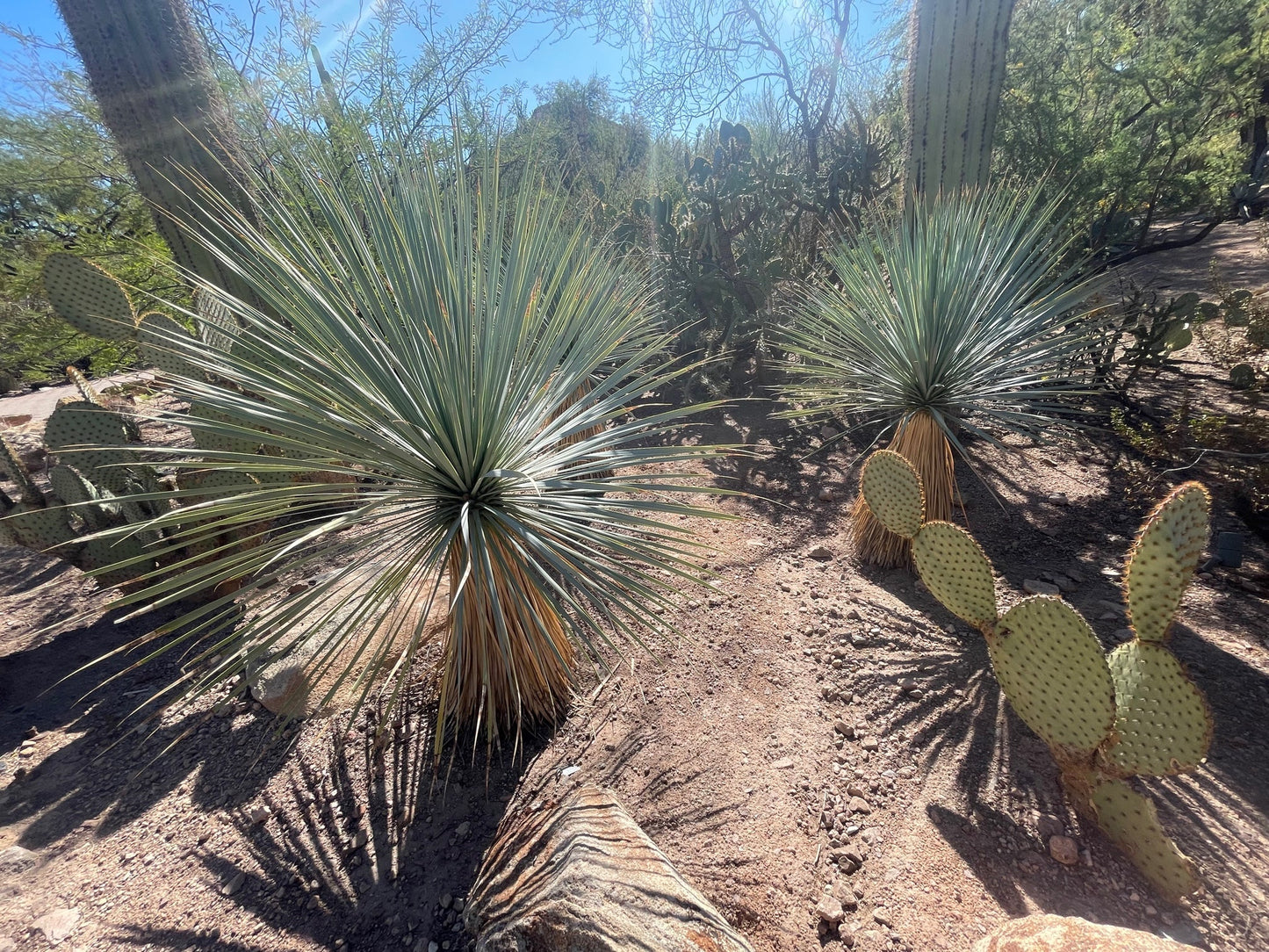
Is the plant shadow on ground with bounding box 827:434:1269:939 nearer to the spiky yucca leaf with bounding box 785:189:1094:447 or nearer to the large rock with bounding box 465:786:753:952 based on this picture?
the spiky yucca leaf with bounding box 785:189:1094:447

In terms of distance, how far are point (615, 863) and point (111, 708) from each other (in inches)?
90.6

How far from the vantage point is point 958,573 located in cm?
171

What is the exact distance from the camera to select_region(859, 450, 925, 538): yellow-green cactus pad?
6.66 ft

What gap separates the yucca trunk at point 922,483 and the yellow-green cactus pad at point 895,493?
30cm

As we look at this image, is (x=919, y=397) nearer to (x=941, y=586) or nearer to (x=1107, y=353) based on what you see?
(x=941, y=586)

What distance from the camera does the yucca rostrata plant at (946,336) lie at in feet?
7.45

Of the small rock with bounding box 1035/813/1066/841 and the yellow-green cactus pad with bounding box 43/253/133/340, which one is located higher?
the yellow-green cactus pad with bounding box 43/253/133/340

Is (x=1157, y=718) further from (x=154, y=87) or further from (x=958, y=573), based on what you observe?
(x=154, y=87)

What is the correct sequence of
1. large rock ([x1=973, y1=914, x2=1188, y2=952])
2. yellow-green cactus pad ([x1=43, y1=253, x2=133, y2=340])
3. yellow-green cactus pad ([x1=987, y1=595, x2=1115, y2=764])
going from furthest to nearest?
yellow-green cactus pad ([x1=43, y1=253, x2=133, y2=340]), yellow-green cactus pad ([x1=987, y1=595, x2=1115, y2=764]), large rock ([x1=973, y1=914, x2=1188, y2=952])

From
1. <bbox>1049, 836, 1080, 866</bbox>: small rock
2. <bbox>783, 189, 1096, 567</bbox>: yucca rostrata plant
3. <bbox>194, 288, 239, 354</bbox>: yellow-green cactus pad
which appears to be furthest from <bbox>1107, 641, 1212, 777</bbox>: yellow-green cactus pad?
<bbox>194, 288, 239, 354</bbox>: yellow-green cactus pad

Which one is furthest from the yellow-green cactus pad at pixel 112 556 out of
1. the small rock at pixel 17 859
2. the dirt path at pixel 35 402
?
the dirt path at pixel 35 402

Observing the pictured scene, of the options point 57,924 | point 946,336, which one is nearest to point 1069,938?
point 946,336

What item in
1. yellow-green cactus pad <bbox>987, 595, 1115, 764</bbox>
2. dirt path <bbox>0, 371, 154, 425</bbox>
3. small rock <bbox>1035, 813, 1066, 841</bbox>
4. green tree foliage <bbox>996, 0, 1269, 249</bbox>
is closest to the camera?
yellow-green cactus pad <bbox>987, 595, 1115, 764</bbox>

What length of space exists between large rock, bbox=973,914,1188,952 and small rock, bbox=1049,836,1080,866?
366 mm
